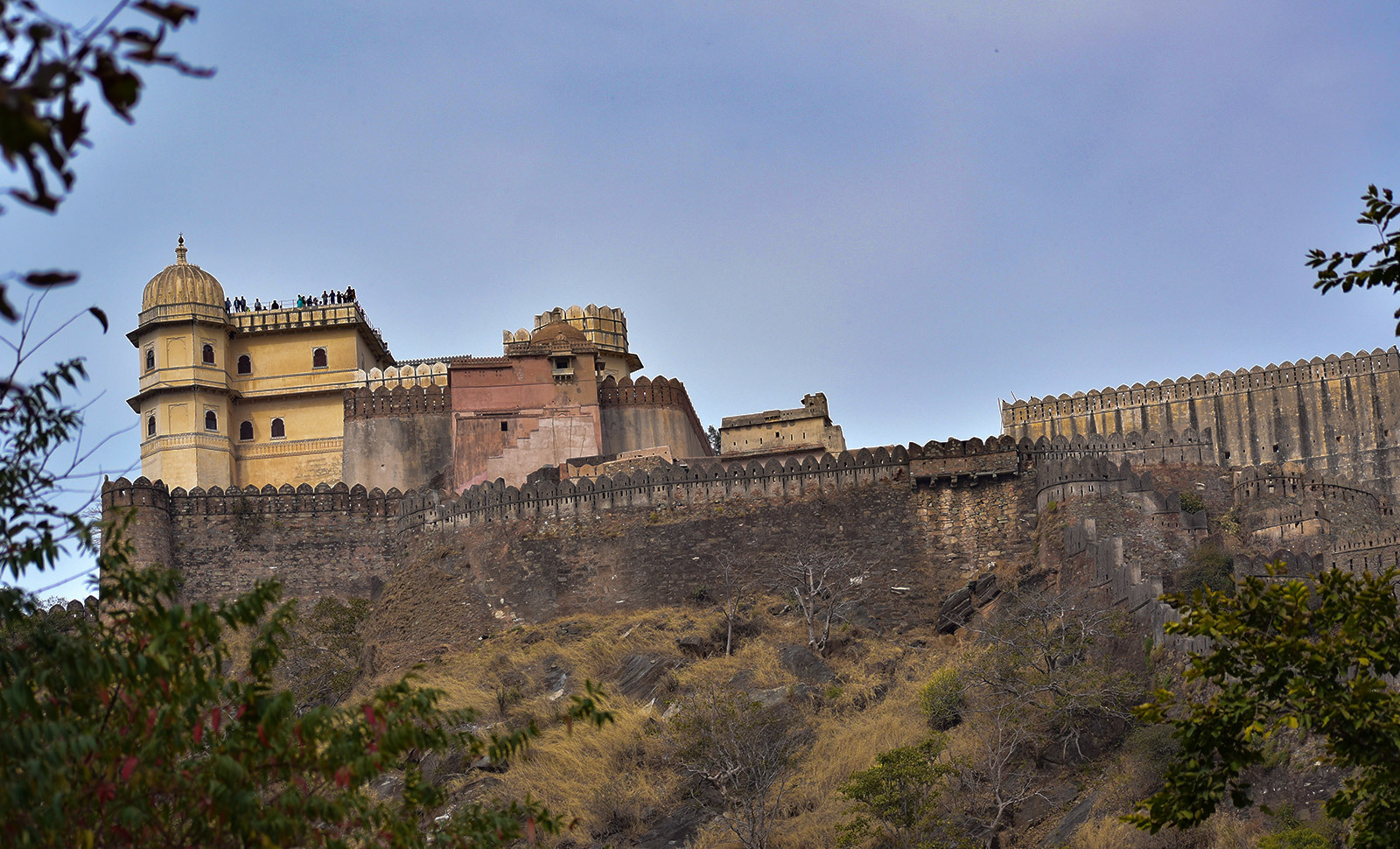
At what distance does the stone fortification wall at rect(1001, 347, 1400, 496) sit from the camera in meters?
39.8

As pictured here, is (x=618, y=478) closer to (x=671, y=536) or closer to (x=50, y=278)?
(x=671, y=536)

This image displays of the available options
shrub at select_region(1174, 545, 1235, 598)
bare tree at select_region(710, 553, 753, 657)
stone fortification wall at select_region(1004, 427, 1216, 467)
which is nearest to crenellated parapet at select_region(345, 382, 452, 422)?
bare tree at select_region(710, 553, 753, 657)

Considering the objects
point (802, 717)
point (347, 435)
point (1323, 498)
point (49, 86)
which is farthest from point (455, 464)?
point (49, 86)

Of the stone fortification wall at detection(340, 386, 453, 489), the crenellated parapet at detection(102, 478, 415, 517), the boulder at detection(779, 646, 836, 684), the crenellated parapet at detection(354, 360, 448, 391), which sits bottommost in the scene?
the boulder at detection(779, 646, 836, 684)

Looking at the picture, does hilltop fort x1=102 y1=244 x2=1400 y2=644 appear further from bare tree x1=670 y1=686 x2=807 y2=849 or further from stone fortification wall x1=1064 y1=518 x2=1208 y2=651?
bare tree x1=670 y1=686 x2=807 y2=849

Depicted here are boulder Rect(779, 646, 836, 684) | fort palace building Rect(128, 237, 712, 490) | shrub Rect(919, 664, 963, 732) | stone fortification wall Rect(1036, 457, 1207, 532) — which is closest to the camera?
shrub Rect(919, 664, 963, 732)

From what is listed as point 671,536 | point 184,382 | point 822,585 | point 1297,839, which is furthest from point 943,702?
point 184,382

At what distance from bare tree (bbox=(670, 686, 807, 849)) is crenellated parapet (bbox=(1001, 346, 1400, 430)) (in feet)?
71.1

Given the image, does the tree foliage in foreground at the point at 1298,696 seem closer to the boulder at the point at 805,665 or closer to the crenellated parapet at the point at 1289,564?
the crenellated parapet at the point at 1289,564

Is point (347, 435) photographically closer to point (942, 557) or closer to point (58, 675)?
point (942, 557)

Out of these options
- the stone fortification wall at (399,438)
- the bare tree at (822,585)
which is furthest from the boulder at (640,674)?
the stone fortification wall at (399,438)

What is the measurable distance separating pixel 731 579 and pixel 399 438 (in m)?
12.4

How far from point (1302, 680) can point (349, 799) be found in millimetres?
6026

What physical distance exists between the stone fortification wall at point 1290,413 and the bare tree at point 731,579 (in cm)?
1132
